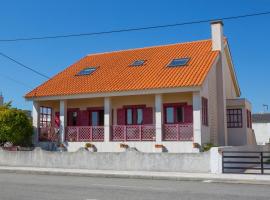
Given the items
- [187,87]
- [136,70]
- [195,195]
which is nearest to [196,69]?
[187,87]

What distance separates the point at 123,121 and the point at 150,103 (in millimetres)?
2143

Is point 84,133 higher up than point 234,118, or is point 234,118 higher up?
point 234,118

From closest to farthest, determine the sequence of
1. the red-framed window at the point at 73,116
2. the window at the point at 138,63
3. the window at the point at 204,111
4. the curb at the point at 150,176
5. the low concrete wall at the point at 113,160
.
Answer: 1. the curb at the point at 150,176
2. the low concrete wall at the point at 113,160
3. the window at the point at 204,111
4. the window at the point at 138,63
5. the red-framed window at the point at 73,116

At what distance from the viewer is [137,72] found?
2631cm

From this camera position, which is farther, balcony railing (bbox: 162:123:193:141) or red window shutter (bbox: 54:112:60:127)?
red window shutter (bbox: 54:112:60:127)

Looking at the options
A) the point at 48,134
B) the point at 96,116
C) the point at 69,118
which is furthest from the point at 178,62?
the point at 48,134

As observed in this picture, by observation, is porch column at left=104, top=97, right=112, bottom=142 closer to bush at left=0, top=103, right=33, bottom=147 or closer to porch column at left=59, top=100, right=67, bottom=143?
porch column at left=59, top=100, right=67, bottom=143

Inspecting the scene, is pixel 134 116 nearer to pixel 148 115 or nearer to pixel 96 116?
pixel 148 115

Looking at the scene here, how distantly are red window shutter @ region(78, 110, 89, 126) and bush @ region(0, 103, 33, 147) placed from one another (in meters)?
3.39

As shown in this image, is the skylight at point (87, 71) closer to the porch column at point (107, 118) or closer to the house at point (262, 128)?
the porch column at point (107, 118)

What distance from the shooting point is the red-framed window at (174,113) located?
2480cm

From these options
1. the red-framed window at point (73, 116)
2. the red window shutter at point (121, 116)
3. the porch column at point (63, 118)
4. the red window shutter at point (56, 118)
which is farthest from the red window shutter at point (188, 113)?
the red window shutter at point (56, 118)

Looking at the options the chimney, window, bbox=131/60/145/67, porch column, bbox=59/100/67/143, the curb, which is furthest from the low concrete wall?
the chimney

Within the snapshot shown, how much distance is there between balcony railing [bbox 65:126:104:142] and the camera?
82.8 ft
